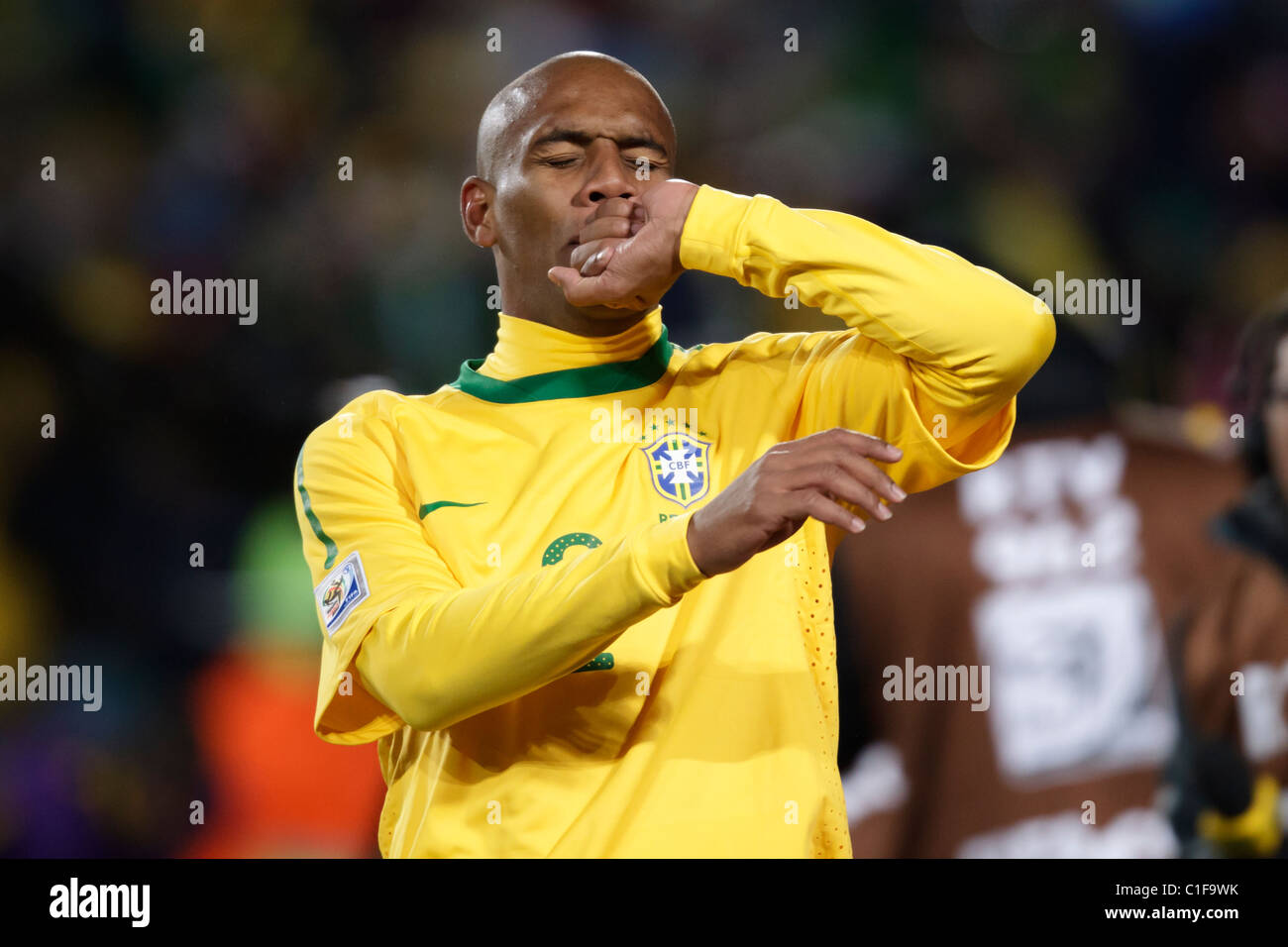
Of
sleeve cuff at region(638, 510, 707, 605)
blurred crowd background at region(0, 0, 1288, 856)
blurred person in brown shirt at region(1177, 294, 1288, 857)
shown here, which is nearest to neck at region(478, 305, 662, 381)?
sleeve cuff at region(638, 510, 707, 605)

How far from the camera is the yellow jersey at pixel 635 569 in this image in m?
1.77

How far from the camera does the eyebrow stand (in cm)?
208

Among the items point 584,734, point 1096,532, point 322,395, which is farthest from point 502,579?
point 1096,532

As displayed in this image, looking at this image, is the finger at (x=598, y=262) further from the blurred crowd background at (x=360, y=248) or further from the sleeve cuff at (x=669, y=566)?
the blurred crowd background at (x=360, y=248)

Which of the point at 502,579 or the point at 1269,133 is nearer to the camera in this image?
the point at 502,579

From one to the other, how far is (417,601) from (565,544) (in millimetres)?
224

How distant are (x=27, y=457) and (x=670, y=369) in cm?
232

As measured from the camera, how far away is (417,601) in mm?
1832

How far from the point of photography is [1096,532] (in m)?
3.63

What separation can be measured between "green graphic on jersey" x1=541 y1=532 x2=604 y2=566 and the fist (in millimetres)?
316

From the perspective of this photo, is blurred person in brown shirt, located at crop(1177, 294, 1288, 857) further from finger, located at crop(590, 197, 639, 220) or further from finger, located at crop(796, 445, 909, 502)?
finger, located at crop(796, 445, 909, 502)

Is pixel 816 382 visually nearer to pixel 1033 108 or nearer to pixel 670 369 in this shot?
pixel 670 369

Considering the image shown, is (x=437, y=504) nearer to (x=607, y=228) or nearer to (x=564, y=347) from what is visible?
(x=564, y=347)

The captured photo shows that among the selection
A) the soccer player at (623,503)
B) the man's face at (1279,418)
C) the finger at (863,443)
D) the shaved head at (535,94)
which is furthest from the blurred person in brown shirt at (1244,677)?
the finger at (863,443)
